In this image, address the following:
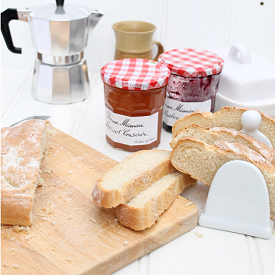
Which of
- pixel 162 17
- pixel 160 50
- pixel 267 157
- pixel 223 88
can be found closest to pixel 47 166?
pixel 267 157

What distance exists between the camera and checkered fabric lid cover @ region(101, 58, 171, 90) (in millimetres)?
1257

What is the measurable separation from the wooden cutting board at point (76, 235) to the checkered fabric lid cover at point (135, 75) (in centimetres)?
34

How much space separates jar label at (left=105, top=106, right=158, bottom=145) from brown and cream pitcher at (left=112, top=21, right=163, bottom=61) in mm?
577

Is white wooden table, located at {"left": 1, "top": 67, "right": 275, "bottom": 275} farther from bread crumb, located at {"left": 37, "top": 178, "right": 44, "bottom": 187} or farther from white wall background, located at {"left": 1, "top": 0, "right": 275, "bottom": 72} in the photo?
white wall background, located at {"left": 1, "top": 0, "right": 275, "bottom": 72}

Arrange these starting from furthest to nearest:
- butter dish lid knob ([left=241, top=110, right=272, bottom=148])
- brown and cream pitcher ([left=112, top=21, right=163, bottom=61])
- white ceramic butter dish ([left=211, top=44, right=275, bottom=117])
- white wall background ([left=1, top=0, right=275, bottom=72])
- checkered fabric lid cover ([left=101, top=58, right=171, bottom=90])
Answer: white wall background ([left=1, top=0, right=275, bottom=72]) < brown and cream pitcher ([left=112, top=21, right=163, bottom=61]) < white ceramic butter dish ([left=211, top=44, right=275, bottom=117]) < checkered fabric lid cover ([left=101, top=58, right=171, bottom=90]) < butter dish lid knob ([left=241, top=110, right=272, bottom=148])

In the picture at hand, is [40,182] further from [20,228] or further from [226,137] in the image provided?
[226,137]

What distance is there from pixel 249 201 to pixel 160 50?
3.87 ft

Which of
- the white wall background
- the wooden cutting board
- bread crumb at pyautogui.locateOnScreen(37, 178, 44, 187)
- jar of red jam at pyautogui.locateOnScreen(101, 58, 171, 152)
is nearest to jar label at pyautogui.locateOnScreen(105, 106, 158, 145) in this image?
jar of red jam at pyautogui.locateOnScreen(101, 58, 171, 152)

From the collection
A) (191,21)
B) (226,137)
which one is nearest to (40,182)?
(226,137)

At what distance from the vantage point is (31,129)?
1271mm

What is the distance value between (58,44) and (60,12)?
14cm

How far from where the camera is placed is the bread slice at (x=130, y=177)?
99 centimetres

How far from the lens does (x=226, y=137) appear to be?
111 cm

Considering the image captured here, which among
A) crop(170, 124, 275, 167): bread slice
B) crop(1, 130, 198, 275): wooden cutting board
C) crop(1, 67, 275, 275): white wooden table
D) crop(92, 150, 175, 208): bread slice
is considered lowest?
crop(1, 67, 275, 275): white wooden table
